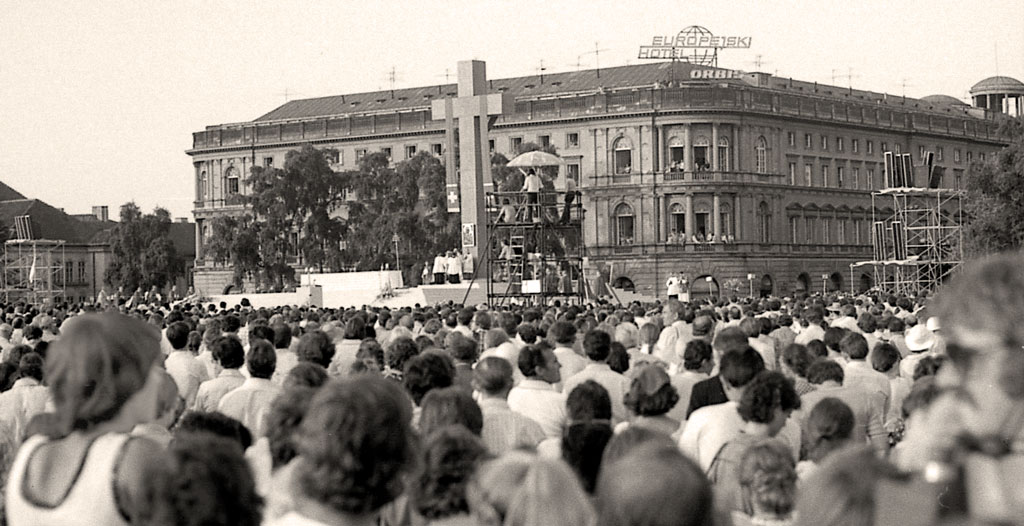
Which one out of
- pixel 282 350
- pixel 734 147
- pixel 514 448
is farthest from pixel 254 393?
pixel 734 147

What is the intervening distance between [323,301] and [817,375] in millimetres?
57357

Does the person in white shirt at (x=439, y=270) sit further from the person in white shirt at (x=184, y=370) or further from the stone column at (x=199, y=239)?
the stone column at (x=199, y=239)

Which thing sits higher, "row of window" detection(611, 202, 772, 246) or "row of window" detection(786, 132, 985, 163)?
"row of window" detection(786, 132, 985, 163)

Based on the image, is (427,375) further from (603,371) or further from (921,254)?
(921,254)

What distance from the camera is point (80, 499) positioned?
17.4 feet

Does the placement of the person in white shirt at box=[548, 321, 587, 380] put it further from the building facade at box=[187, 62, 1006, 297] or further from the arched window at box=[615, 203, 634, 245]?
the arched window at box=[615, 203, 634, 245]

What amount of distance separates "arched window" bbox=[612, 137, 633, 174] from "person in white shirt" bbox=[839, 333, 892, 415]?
89.3 metres

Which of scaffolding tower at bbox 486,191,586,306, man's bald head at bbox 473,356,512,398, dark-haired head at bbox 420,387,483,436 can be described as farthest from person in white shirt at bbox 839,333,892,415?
scaffolding tower at bbox 486,191,586,306

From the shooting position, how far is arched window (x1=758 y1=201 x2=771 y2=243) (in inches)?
4043

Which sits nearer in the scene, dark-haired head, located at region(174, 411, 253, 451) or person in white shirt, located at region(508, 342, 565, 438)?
dark-haired head, located at region(174, 411, 253, 451)

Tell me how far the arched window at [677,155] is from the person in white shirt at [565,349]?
85.9 m

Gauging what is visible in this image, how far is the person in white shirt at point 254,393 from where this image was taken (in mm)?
10828

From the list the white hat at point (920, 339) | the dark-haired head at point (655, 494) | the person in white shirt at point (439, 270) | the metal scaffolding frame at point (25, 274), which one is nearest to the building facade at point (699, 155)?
the metal scaffolding frame at point (25, 274)

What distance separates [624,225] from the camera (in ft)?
337
